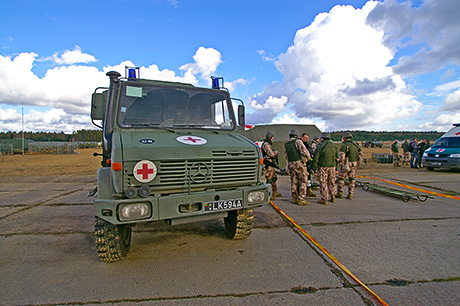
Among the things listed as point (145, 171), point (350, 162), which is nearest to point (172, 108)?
point (145, 171)

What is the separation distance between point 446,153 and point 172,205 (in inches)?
576

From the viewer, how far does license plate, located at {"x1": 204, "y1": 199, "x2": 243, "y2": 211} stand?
350 centimetres

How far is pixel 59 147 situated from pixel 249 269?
44.1 meters

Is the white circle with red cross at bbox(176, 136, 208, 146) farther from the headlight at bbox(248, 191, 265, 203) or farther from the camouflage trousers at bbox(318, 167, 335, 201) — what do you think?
the camouflage trousers at bbox(318, 167, 335, 201)

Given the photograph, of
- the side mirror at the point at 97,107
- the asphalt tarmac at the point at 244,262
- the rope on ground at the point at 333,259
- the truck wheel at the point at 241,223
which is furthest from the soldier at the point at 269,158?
the side mirror at the point at 97,107

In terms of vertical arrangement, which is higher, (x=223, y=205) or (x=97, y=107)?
(x=97, y=107)

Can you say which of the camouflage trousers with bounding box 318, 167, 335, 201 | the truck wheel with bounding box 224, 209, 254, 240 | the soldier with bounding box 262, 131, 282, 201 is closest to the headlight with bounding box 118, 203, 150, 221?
the truck wheel with bounding box 224, 209, 254, 240

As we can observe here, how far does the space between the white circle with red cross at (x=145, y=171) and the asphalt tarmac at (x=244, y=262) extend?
45.7 inches

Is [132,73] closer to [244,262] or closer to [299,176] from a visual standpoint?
[244,262]

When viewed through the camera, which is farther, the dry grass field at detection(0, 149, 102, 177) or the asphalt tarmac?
the dry grass field at detection(0, 149, 102, 177)

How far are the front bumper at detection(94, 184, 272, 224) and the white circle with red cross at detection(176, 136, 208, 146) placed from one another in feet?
2.15

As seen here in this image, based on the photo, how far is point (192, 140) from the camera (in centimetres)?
376

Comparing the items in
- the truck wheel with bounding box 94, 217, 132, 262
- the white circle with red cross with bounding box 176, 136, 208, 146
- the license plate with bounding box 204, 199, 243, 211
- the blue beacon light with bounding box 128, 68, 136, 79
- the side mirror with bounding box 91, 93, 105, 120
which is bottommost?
the truck wheel with bounding box 94, 217, 132, 262

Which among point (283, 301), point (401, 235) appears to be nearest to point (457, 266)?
point (401, 235)
